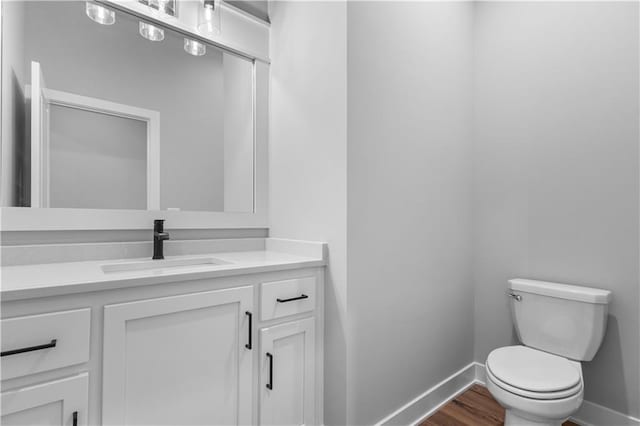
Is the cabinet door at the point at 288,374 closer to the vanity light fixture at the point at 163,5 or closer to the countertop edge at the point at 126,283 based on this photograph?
the countertop edge at the point at 126,283

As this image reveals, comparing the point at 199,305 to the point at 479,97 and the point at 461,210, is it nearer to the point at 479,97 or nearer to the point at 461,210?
the point at 461,210

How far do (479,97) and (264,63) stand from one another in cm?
139

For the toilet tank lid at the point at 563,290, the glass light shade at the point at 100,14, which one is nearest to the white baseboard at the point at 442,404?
the toilet tank lid at the point at 563,290

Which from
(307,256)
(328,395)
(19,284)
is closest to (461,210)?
(307,256)

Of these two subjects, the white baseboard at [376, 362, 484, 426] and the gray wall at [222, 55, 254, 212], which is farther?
the gray wall at [222, 55, 254, 212]

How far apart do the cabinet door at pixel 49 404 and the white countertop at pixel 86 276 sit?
252 millimetres

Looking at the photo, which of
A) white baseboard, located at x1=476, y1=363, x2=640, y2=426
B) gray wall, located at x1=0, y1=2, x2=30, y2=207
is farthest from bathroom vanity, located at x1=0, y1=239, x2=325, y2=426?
white baseboard, located at x1=476, y1=363, x2=640, y2=426

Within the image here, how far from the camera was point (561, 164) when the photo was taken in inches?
70.0


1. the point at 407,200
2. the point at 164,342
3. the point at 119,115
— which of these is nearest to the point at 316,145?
the point at 407,200

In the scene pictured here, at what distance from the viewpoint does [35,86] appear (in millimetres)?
1337

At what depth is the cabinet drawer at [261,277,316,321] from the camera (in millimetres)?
1330

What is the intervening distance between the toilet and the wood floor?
0.92 ft

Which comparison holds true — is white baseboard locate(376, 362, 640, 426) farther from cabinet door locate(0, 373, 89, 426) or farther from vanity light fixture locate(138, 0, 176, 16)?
vanity light fixture locate(138, 0, 176, 16)

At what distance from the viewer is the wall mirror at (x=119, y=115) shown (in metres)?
1.31
